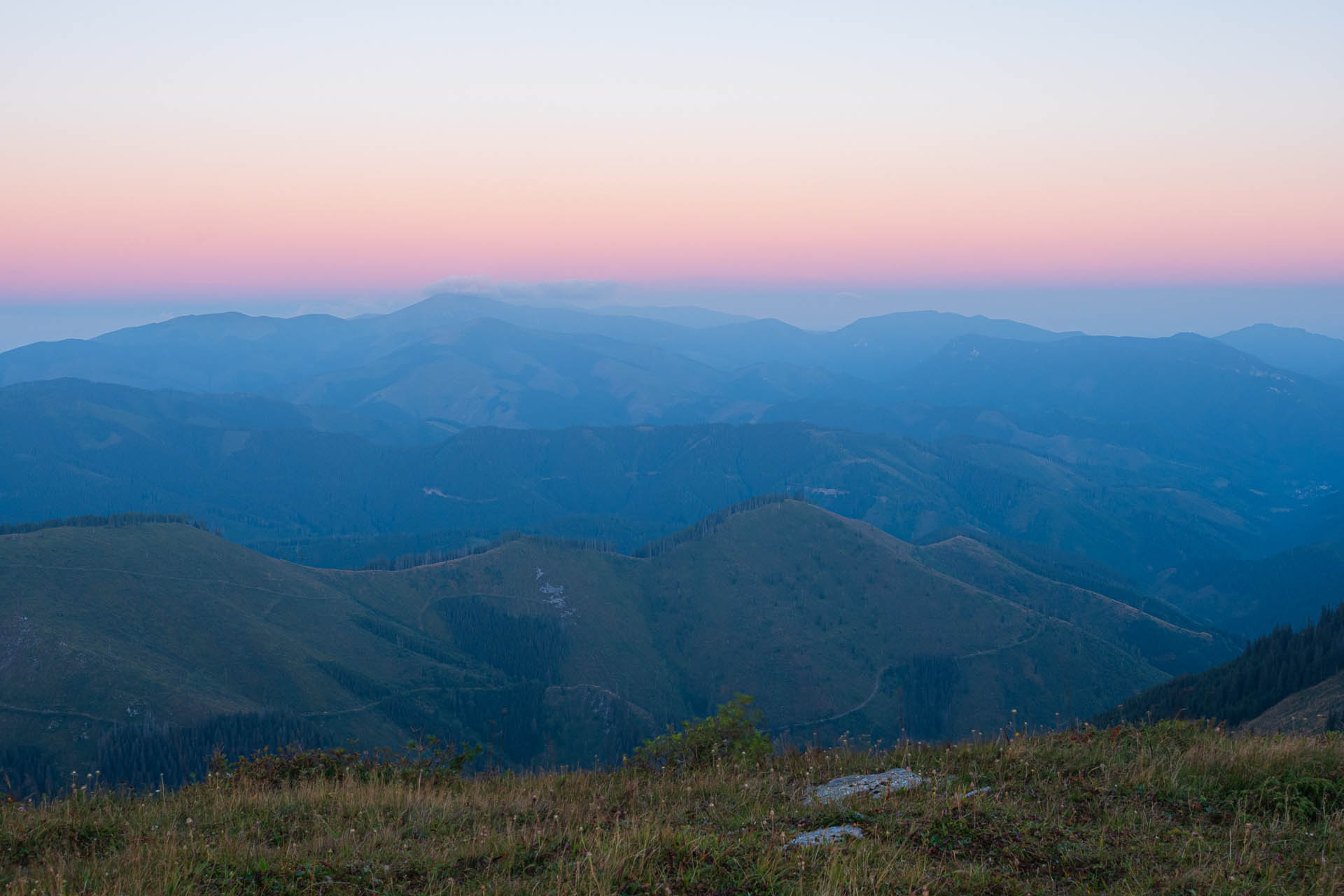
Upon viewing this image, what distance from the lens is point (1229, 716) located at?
87.5 m

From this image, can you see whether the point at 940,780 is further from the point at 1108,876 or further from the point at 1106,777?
the point at 1108,876

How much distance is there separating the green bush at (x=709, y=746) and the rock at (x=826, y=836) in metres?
5.31

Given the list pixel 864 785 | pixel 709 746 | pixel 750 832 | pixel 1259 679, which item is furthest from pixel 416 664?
pixel 750 832

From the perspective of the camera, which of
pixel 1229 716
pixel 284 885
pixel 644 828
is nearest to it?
pixel 284 885

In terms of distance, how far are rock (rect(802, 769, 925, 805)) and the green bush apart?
271cm

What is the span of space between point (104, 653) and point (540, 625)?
3547 inches

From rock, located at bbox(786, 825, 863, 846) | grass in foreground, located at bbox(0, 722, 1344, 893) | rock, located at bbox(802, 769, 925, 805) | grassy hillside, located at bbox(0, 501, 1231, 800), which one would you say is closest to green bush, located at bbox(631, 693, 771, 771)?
rock, located at bbox(802, 769, 925, 805)

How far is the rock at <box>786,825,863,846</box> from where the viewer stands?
35.2ft

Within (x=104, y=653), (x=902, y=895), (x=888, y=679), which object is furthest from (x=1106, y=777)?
(x=888, y=679)

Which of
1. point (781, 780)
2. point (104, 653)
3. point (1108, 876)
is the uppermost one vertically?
point (1108, 876)

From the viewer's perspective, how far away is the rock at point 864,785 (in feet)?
43.2

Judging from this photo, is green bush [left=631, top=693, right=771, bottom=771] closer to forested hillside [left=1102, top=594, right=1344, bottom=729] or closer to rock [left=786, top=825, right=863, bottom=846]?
rock [left=786, top=825, right=863, bottom=846]

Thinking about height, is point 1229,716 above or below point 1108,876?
below

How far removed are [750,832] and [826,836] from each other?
108cm
